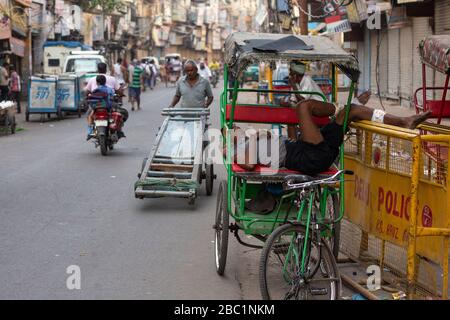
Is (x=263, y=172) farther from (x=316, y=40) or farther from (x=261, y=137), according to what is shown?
A: (x=316, y=40)

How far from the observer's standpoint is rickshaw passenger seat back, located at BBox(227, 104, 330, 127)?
Answer: 789 centimetres

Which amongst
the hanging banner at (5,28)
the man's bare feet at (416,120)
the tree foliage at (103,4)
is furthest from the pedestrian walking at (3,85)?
the tree foliage at (103,4)

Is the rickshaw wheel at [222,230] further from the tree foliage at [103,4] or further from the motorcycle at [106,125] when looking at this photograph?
the tree foliage at [103,4]

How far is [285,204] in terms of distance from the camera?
7371 millimetres

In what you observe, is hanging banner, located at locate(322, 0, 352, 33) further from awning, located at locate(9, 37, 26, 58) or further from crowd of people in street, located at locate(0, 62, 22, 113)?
awning, located at locate(9, 37, 26, 58)

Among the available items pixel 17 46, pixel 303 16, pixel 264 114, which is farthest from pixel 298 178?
pixel 17 46

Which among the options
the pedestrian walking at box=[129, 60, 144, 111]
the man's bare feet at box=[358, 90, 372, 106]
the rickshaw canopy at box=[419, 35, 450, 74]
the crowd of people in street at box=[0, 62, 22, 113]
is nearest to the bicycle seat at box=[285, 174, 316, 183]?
the man's bare feet at box=[358, 90, 372, 106]

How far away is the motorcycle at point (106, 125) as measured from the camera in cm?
1566

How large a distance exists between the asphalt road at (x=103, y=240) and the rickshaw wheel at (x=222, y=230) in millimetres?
135

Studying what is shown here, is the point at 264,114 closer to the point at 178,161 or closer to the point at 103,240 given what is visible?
the point at 103,240

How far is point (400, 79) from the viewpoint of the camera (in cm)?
2914

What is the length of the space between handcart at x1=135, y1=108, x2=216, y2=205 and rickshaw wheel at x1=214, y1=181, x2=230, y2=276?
2766 mm

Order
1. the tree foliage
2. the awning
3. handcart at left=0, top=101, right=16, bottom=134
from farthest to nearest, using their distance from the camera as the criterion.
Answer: the tree foliage, the awning, handcart at left=0, top=101, right=16, bottom=134
